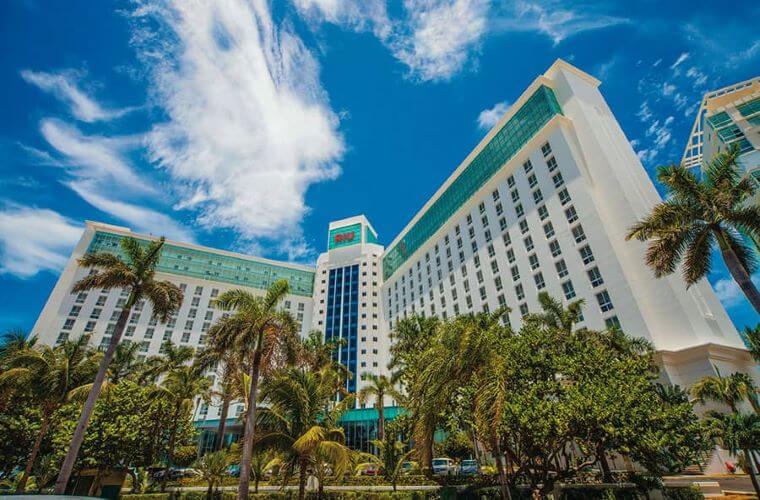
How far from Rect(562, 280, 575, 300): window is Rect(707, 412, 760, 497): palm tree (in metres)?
20.0

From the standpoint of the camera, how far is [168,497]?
22.7m

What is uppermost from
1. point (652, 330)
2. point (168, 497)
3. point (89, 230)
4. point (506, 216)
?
point (89, 230)

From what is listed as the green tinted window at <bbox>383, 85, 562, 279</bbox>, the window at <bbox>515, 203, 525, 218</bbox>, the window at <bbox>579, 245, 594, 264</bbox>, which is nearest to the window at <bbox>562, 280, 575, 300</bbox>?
the window at <bbox>579, 245, 594, 264</bbox>

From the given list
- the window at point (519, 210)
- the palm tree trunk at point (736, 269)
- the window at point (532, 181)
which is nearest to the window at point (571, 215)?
the window at point (519, 210)

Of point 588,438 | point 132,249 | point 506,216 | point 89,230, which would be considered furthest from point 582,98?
point 89,230

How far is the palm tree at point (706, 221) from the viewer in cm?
1642

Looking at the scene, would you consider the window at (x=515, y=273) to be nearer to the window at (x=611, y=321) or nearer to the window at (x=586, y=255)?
the window at (x=586, y=255)

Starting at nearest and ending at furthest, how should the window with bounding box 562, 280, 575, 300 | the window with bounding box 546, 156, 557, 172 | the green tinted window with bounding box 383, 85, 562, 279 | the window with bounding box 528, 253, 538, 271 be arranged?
1. the window with bounding box 562, 280, 575, 300
2. the window with bounding box 528, 253, 538, 271
3. the window with bounding box 546, 156, 557, 172
4. the green tinted window with bounding box 383, 85, 562, 279

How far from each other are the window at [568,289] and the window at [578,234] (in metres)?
5.04

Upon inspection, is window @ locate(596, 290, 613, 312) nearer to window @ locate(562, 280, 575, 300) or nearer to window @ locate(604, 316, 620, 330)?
window @ locate(604, 316, 620, 330)

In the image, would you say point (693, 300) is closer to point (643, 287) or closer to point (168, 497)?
point (643, 287)

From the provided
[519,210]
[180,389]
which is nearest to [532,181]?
[519,210]

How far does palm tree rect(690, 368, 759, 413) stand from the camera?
82.5 feet

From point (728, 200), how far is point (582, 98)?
3979cm
